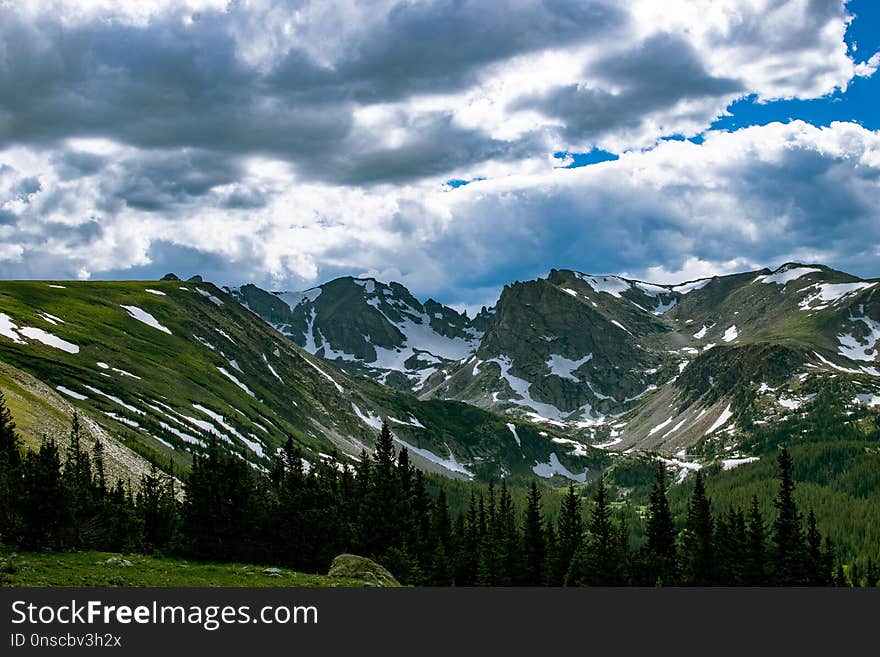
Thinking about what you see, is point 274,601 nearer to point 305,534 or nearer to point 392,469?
point 305,534

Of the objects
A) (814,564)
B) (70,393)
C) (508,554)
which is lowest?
(814,564)

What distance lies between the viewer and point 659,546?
3989 inches

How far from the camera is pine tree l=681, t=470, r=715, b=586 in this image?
94500 millimetres

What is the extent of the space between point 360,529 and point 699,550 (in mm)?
43767

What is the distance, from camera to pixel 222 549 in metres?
57.5

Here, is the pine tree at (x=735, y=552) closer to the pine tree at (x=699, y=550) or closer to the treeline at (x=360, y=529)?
the treeline at (x=360, y=529)

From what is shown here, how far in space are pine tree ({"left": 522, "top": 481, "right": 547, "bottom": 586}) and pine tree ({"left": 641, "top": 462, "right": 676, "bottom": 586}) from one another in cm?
1229

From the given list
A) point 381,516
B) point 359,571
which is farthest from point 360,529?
point 359,571

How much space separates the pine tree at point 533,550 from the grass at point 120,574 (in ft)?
173

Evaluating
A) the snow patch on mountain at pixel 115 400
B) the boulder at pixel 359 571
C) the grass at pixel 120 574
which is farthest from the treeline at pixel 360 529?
the snow patch on mountain at pixel 115 400

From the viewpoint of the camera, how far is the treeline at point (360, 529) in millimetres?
49781

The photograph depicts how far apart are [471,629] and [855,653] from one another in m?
15.3

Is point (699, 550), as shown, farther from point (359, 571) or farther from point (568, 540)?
point (359, 571)

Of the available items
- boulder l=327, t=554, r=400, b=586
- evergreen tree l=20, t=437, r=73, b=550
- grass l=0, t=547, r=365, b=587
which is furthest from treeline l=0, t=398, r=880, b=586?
boulder l=327, t=554, r=400, b=586
